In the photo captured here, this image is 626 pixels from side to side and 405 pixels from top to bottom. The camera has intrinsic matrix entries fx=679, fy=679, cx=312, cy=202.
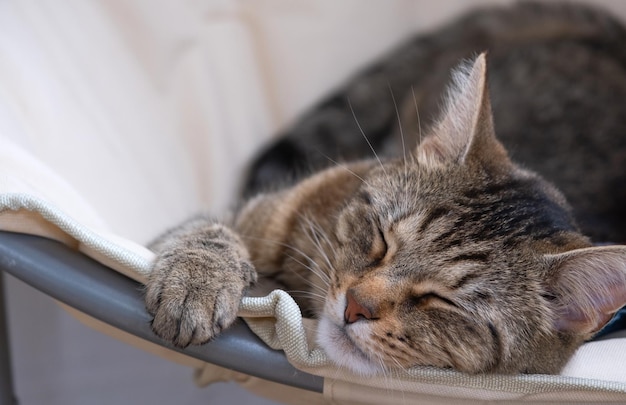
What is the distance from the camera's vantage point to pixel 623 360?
3.65ft

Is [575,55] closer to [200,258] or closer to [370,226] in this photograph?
[370,226]

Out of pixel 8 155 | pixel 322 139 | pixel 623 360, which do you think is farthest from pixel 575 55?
pixel 8 155

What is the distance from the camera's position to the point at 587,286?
1061 millimetres

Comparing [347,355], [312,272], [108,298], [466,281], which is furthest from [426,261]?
[108,298]

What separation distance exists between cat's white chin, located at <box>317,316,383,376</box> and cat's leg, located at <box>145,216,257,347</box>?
158 mm

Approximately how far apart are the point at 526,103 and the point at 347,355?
120 centimetres

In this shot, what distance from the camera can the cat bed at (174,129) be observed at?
1046mm

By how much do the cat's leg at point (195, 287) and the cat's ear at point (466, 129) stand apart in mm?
410

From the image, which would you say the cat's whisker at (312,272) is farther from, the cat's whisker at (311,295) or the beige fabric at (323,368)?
the beige fabric at (323,368)

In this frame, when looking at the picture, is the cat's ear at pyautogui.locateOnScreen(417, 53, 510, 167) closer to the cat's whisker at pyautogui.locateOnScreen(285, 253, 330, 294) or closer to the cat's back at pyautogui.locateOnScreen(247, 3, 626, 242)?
the cat's whisker at pyautogui.locateOnScreen(285, 253, 330, 294)

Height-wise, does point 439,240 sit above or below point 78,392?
above

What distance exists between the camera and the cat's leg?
103 cm

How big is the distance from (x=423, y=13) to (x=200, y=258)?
157 cm

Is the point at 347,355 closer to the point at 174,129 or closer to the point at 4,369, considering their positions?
the point at 4,369
